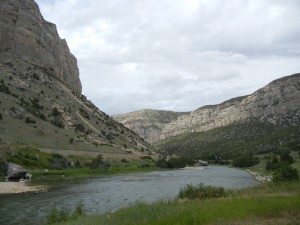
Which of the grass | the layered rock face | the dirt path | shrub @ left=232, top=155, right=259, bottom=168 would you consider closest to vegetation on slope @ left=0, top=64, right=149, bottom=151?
the dirt path

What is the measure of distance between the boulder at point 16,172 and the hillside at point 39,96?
16.2 m

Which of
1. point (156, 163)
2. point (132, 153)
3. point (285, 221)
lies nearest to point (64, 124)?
point (132, 153)

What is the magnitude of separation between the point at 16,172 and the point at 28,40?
94759 mm

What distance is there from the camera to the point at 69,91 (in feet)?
506

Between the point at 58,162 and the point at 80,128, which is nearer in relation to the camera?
the point at 58,162

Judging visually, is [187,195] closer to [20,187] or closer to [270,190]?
[270,190]

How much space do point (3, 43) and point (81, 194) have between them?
11190 cm

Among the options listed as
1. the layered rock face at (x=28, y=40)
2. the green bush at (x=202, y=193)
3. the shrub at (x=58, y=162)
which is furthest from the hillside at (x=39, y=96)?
the green bush at (x=202, y=193)

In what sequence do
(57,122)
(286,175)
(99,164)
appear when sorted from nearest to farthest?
1. (286,175)
2. (99,164)
3. (57,122)

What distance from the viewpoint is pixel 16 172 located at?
6881cm

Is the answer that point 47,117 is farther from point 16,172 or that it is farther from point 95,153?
point 16,172

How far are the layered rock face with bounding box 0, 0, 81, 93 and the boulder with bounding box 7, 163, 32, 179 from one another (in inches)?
2883

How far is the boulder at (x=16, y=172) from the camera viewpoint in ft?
226

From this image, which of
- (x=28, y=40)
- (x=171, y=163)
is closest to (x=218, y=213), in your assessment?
(x=171, y=163)
